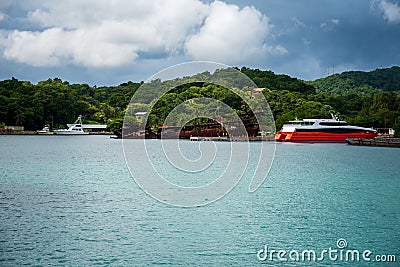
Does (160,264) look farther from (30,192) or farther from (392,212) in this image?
(30,192)

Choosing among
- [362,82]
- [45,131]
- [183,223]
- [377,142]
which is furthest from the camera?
[362,82]

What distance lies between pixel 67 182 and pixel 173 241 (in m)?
12.0

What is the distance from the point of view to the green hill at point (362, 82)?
5354 inches

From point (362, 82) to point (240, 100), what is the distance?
69.1 m

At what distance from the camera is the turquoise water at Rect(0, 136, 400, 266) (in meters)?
11.6

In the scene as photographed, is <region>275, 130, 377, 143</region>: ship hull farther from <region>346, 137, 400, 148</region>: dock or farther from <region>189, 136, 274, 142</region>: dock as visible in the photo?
<region>189, 136, 274, 142</region>: dock

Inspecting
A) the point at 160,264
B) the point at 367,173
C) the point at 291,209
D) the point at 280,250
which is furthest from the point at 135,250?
the point at 367,173

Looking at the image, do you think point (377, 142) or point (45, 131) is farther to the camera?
point (45, 131)

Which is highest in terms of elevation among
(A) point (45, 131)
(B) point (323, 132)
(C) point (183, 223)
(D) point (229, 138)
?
(A) point (45, 131)

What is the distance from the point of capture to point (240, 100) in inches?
3233

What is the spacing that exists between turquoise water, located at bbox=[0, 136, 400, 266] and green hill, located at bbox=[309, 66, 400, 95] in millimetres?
117048

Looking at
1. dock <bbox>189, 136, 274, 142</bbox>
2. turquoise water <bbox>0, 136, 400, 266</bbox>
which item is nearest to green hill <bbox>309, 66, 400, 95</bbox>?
dock <bbox>189, 136, 274, 142</bbox>

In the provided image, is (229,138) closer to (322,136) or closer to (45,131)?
(322,136)

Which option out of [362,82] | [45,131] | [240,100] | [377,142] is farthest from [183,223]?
[362,82]
